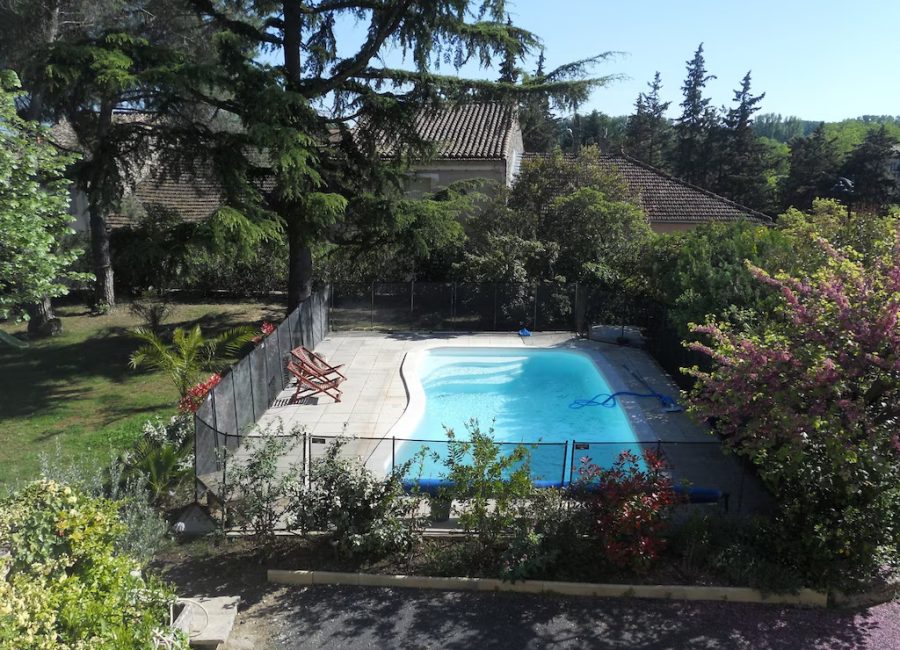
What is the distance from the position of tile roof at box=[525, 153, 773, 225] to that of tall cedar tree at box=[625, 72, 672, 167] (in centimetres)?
3578

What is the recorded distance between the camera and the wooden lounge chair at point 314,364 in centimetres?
1400

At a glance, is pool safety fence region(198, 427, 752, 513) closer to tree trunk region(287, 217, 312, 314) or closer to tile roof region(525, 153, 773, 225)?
tree trunk region(287, 217, 312, 314)

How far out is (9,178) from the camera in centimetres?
877

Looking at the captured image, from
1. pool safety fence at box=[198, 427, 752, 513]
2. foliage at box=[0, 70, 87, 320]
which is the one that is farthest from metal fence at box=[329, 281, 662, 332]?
pool safety fence at box=[198, 427, 752, 513]

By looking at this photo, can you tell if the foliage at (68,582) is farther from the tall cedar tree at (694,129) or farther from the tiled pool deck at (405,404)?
the tall cedar tree at (694,129)

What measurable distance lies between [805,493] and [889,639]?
1.58m

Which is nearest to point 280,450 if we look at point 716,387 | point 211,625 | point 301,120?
point 211,625

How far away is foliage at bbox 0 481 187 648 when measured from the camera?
4.25 metres

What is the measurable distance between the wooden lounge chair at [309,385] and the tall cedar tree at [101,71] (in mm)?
6052

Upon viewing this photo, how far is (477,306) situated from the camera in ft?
67.4

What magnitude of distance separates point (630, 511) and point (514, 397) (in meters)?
9.18

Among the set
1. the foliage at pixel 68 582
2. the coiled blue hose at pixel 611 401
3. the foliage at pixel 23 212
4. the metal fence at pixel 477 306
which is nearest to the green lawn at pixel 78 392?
the foliage at pixel 23 212

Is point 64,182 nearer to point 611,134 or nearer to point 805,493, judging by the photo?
point 805,493

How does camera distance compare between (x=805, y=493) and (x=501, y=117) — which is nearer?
(x=805, y=493)
